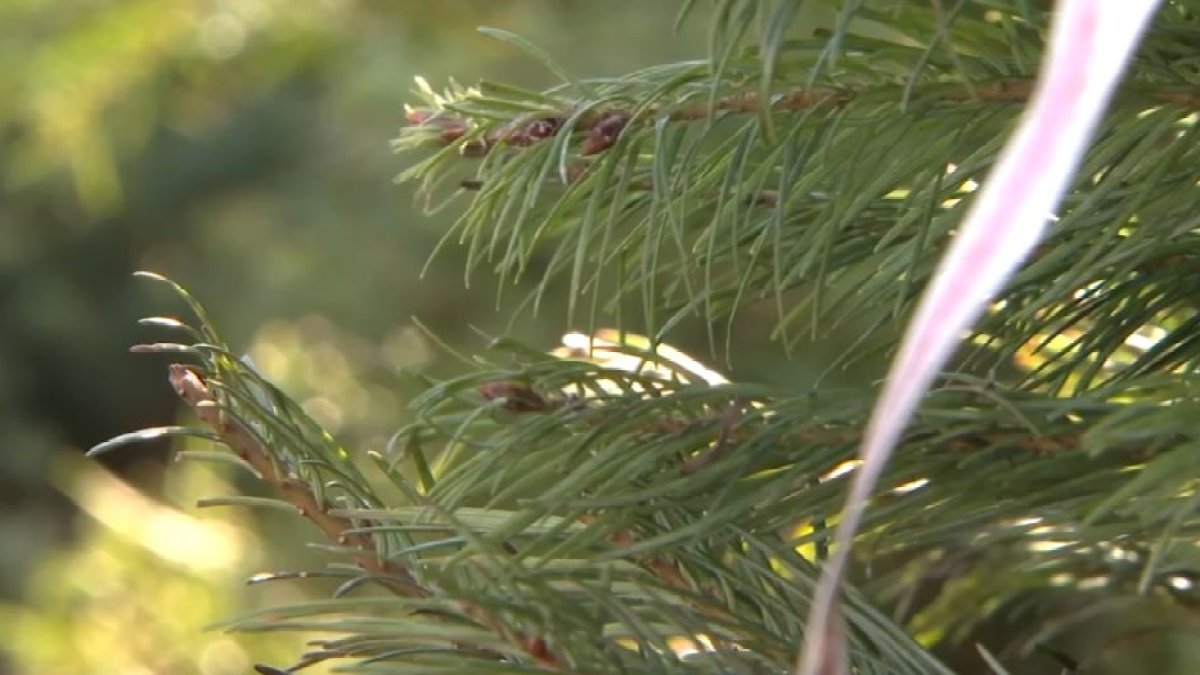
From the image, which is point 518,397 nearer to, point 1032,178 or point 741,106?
point 741,106

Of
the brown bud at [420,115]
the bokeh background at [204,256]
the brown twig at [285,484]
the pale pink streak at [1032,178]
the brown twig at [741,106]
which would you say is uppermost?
the bokeh background at [204,256]

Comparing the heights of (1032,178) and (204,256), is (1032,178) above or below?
below

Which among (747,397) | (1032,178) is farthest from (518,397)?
(1032,178)

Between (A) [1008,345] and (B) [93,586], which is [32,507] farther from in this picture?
(A) [1008,345]

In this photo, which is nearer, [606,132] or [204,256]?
[606,132]

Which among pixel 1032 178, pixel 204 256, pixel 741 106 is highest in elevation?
pixel 204 256

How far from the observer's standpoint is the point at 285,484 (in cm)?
34

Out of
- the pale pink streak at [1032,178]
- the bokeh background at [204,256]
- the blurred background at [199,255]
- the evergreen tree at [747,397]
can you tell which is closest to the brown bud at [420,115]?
the evergreen tree at [747,397]

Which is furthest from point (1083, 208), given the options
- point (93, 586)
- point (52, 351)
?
point (52, 351)

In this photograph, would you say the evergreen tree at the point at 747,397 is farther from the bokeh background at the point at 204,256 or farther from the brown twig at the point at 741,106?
the bokeh background at the point at 204,256

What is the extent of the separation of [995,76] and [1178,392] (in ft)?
0.25

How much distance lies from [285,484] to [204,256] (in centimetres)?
286

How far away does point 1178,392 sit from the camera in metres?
0.31

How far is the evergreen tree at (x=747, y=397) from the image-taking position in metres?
0.32
